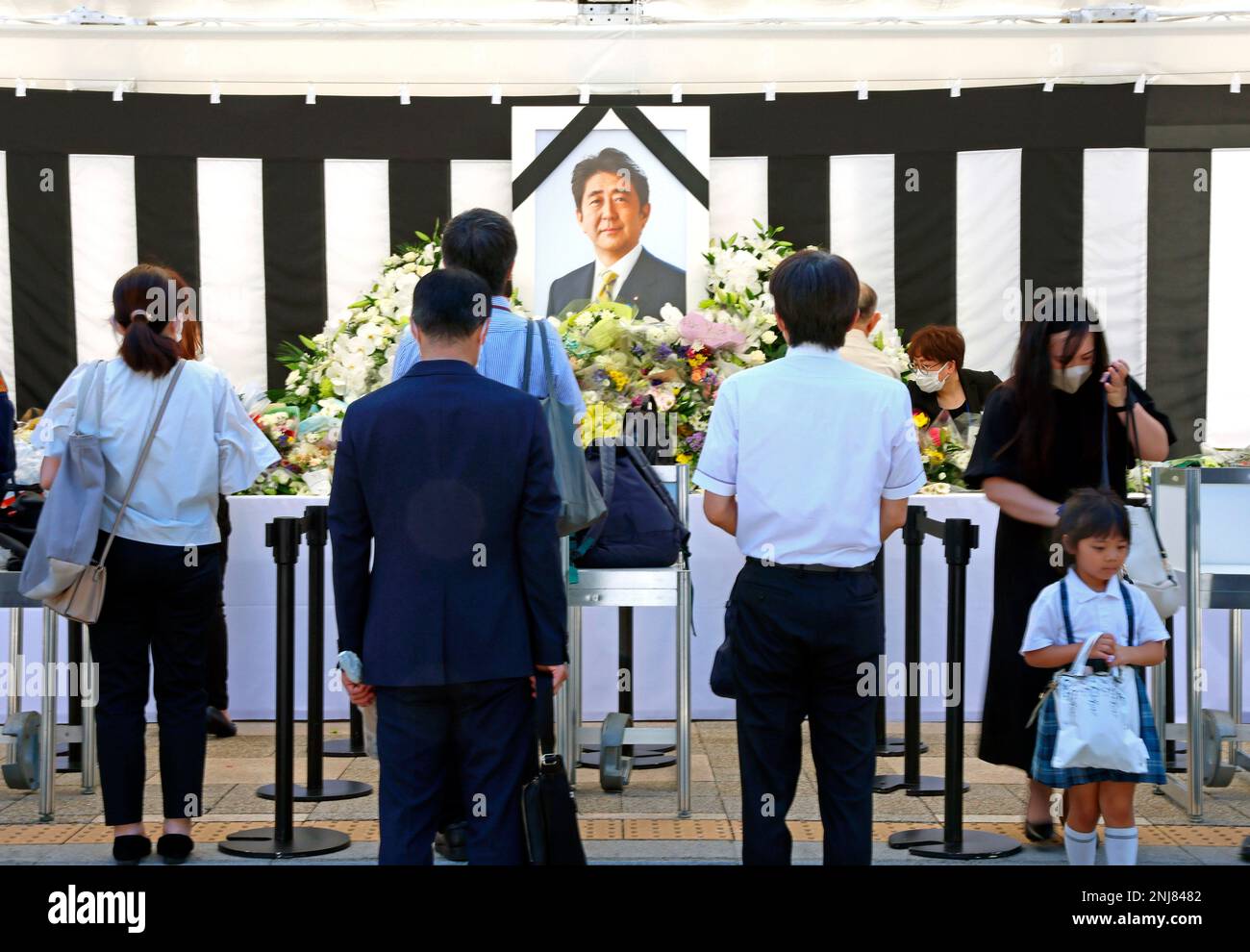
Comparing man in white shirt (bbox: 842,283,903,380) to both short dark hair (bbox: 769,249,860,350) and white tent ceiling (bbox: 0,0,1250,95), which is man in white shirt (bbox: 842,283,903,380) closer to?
short dark hair (bbox: 769,249,860,350)

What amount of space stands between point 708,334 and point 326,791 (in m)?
2.02

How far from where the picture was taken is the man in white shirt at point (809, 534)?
3.00m

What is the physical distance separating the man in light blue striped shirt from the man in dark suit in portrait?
3.49m

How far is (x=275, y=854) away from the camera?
3.87 m

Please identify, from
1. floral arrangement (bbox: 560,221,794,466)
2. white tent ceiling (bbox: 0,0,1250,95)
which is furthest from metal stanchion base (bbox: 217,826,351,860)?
white tent ceiling (bbox: 0,0,1250,95)

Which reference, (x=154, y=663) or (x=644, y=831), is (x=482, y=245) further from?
(x=644, y=831)

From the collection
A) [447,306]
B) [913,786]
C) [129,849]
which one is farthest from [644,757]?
[447,306]

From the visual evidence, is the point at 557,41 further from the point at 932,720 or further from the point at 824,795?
the point at 824,795

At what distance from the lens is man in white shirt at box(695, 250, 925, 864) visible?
3.00m

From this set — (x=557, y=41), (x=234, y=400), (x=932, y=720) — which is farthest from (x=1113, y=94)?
(x=234, y=400)

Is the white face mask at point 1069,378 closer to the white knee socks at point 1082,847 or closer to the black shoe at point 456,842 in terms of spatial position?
the white knee socks at point 1082,847
